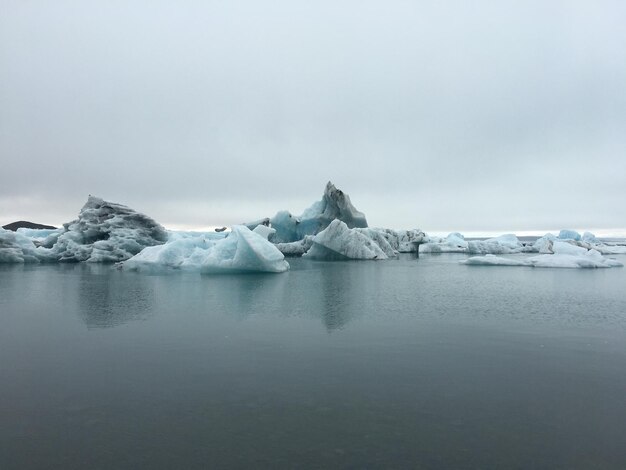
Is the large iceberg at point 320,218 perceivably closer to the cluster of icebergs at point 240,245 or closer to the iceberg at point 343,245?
the cluster of icebergs at point 240,245

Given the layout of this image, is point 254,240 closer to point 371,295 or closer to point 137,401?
point 371,295

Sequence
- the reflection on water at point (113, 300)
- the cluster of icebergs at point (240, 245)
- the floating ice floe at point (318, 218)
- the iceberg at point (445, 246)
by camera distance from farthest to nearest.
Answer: the iceberg at point (445, 246), the floating ice floe at point (318, 218), the cluster of icebergs at point (240, 245), the reflection on water at point (113, 300)

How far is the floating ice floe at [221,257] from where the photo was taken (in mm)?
16812

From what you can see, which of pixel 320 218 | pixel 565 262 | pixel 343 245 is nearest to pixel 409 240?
pixel 320 218

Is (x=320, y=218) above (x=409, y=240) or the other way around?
above

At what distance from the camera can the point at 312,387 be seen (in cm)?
452

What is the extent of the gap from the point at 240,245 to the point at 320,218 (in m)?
17.8

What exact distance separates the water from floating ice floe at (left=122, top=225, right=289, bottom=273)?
7412 mm

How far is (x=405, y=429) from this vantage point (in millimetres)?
3568

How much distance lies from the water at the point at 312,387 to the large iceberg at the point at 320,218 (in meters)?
23.7

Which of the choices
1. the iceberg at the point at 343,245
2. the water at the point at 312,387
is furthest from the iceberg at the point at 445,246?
the water at the point at 312,387

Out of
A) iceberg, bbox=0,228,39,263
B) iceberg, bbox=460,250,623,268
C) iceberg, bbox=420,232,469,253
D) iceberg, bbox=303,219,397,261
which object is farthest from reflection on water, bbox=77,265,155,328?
iceberg, bbox=420,232,469,253

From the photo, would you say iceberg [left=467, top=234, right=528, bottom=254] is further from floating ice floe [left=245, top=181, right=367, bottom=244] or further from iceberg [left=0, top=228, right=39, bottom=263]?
iceberg [left=0, top=228, right=39, bottom=263]

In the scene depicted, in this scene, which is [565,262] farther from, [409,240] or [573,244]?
[409,240]
